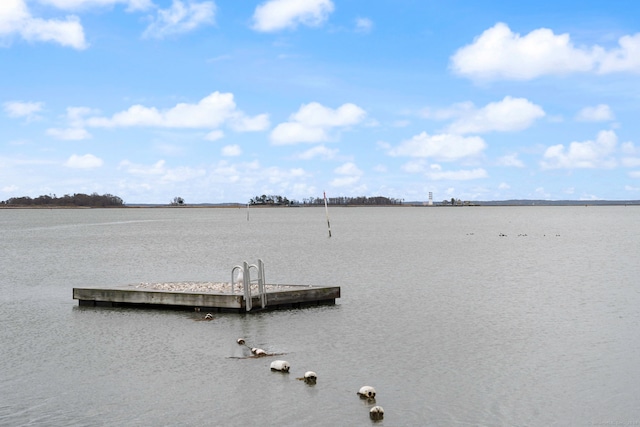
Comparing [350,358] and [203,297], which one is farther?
[203,297]

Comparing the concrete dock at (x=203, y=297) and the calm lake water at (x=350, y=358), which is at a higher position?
the concrete dock at (x=203, y=297)

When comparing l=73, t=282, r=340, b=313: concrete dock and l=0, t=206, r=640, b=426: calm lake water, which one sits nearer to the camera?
l=0, t=206, r=640, b=426: calm lake water

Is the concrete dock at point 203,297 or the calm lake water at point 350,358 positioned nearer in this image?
the calm lake water at point 350,358

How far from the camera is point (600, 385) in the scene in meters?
15.4

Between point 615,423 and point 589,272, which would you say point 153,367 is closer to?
point 615,423

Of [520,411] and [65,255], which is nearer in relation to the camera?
[520,411]

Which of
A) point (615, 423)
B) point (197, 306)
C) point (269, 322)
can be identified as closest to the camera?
point (615, 423)

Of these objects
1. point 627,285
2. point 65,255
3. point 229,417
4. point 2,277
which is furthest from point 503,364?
point 65,255

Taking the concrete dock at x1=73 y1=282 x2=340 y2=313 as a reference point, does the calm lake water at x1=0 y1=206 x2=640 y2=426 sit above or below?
below

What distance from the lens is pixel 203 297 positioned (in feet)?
78.0

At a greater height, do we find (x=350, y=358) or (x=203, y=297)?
(x=203, y=297)

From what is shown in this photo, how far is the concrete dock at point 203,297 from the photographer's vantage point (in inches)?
927

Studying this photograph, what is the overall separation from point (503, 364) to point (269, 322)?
25.8 ft

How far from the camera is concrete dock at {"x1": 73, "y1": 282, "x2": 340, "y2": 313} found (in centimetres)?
2355
